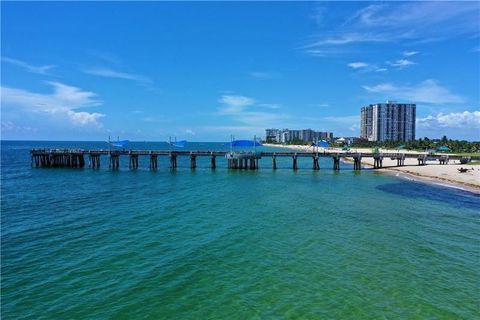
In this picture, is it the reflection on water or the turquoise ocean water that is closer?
the turquoise ocean water

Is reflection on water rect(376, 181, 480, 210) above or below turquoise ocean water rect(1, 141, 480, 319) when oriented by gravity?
below

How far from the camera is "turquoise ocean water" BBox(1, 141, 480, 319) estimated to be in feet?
43.5

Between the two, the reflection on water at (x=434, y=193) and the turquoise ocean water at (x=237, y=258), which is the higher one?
the turquoise ocean water at (x=237, y=258)

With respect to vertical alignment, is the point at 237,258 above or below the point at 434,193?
above

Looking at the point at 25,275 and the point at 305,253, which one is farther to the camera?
the point at 305,253

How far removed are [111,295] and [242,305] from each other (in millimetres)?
5086

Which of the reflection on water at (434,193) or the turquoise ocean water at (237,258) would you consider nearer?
the turquoise ocean water at (237,258)

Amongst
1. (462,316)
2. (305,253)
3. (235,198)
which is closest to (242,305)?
(305,253)

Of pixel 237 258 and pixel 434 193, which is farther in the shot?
pixel 434 193

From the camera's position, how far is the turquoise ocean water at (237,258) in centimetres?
1326

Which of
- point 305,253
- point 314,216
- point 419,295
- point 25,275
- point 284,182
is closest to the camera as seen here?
point 419,295

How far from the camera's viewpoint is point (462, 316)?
12.9 meters

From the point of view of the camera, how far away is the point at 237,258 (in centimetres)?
1834

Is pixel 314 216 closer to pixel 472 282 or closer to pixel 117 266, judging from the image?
pixel 472 282
